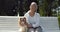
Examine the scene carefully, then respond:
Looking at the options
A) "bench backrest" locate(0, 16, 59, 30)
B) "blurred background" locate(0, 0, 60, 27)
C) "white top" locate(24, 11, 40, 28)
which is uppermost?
"blurred background" locate(0, 0, 60, 27)

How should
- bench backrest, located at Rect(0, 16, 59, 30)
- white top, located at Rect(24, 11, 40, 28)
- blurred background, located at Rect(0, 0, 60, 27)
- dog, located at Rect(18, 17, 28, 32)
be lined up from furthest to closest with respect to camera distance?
blurred background, located at Rect(0, 0, 60, 27)
bench backrest, located at Rect(0, 16, 59, 30)
white top, located at Rect(24, 11, 40, 28)
dog, located at Rect(18, 17, 28, 32)

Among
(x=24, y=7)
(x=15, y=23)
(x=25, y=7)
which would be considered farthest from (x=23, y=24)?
(x=24, y=7)

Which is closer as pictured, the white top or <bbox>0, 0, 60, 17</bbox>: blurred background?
the white top

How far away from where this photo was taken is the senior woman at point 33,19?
19.5ft

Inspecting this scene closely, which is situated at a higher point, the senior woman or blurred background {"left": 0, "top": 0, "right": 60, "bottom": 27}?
blurred background {"left": 0, "top": 0, "right": 60, "bottom": 27}

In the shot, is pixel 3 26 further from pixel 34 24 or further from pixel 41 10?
pixel 34 24

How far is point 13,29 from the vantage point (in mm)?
8805

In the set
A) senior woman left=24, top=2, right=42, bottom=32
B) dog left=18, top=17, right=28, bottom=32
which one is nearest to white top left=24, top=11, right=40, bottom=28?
senior woman left=24, top=2, right=42, bottom=32

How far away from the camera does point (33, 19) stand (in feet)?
20.1

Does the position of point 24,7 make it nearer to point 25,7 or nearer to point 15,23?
point 25,7

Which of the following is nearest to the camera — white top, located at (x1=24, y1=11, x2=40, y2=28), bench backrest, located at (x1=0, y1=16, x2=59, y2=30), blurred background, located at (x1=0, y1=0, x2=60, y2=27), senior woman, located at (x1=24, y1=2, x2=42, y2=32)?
senior woman, located at (x1=24, y1=2, x2=42, y2=32)

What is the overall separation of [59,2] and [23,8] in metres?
1.85

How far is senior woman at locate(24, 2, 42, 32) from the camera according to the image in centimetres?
593

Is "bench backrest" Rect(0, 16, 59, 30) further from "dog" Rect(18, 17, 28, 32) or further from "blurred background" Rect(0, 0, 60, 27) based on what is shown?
"dog" Rect(18, 17, 28, 32)
